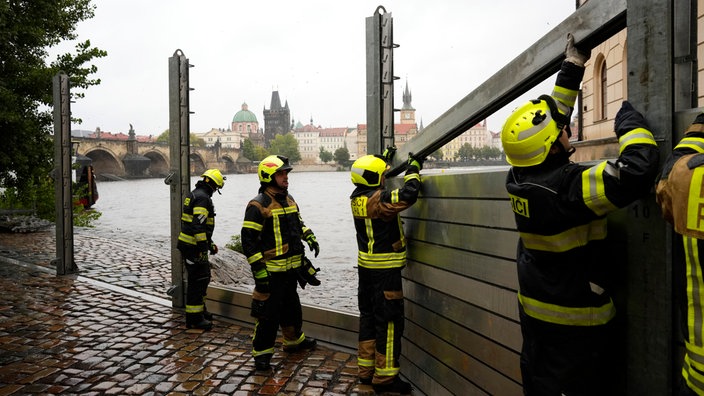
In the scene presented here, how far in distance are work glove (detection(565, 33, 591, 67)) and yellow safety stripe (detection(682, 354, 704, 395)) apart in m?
1.38

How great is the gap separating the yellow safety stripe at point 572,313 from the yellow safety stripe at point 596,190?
0.44 metres

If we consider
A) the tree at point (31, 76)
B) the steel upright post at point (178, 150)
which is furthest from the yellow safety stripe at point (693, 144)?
the tree at point (31, 76)

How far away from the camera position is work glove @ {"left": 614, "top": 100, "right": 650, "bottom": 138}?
2.15 meters

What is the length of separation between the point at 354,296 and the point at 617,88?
299 inches

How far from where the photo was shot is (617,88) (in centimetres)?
1228

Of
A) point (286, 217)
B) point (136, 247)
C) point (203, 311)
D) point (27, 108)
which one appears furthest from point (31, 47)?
point (286, 217)

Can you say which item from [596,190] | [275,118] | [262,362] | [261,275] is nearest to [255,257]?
[261,275]

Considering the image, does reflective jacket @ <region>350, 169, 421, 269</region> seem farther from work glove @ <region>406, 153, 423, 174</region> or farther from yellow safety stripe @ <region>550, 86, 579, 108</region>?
yellow safety stripe @ <region>550, 86, 579, 108</region>

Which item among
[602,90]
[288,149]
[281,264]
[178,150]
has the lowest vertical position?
[281,264]

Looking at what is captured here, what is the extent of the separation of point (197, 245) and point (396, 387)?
317cm

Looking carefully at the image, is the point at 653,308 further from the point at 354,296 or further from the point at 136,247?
the point at 136,247

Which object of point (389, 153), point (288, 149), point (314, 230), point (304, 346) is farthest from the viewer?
point (288, 149)

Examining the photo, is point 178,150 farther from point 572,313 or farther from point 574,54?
point 572,313

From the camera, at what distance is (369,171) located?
4.59 meters
